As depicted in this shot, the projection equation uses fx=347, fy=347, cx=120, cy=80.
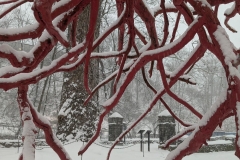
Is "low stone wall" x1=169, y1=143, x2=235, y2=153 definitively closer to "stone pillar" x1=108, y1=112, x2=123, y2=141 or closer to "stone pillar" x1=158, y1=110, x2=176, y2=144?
"stone pillar" x1=158, y1=110, x2=176, y2=144

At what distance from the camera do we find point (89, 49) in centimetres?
43

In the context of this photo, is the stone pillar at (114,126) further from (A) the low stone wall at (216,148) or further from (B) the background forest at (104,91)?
(A) the low stone wall at (216,148)

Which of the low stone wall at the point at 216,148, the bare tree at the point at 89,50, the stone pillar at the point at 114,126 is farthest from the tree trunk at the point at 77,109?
the bare tree at the point at 89,50

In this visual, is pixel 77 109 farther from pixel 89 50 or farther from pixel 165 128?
pixel 89 50

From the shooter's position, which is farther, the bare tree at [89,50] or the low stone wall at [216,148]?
the low stone wall at [216,148]

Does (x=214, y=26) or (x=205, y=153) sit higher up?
(x=214, y=26)

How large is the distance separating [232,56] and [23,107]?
0.77 feet

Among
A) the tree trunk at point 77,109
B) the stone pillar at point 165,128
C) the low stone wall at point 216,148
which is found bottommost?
the low stone wall at point 216,148

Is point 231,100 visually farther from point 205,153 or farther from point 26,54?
point 205,153

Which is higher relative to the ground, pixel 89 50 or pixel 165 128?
pixel 89 50

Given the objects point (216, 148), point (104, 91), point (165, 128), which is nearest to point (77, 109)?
point (165, 128)

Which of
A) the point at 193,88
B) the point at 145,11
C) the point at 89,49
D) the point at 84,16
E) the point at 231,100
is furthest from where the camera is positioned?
the point at 193,88

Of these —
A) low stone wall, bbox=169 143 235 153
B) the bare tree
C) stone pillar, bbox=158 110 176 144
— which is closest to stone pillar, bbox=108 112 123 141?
stone pillar, bbox=158 110 176 144

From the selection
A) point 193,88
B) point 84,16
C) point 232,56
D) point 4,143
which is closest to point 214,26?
point 232,56
